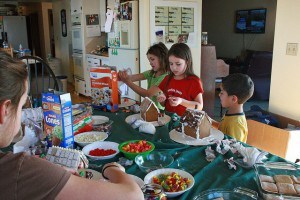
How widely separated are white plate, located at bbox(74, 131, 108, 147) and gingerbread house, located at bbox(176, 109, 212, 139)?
0.45 m

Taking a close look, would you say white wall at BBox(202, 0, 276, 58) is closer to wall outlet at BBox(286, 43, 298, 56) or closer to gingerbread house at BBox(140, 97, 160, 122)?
wall outlet at BBox(286, 43, 298, 56)

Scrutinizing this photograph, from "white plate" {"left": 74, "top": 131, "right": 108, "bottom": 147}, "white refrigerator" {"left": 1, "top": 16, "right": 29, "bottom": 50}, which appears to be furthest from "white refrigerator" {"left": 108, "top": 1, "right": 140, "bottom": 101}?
"white refrigerator" {"left": 1, "top": 16, "right": 29, "bottom": 50}

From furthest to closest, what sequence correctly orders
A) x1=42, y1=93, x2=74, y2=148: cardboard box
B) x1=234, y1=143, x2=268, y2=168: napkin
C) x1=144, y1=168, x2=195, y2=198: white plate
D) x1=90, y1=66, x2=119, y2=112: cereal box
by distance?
x1=90, y1=66, x2=119, y2=112: cereal box
x1=42, y1=93, x2=74, y2=148: cardboard box
x1=234, y1=143, x2=268, y2=168: napkin
x1=144, y1=168, x2=195, y2=198: white plate

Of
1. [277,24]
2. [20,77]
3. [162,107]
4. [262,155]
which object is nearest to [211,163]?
[262,155]

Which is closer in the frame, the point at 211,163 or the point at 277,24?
the point at 211,163

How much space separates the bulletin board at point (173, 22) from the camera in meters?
3.51

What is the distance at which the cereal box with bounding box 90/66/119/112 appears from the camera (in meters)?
1.95

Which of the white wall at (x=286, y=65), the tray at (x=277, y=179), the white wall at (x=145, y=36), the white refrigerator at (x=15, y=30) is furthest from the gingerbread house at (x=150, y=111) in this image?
the white refrigerator at (x=15, y=30)

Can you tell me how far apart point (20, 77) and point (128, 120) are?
1.10m

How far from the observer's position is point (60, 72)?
736cm

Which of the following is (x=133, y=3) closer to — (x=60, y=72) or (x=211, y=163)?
(x=211, y=163)

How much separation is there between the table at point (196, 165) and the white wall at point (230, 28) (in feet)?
19.1

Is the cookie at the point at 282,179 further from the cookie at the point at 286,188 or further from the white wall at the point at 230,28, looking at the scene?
the white wall at the point at 230,28

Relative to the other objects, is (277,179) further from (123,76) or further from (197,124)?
(123,76)
